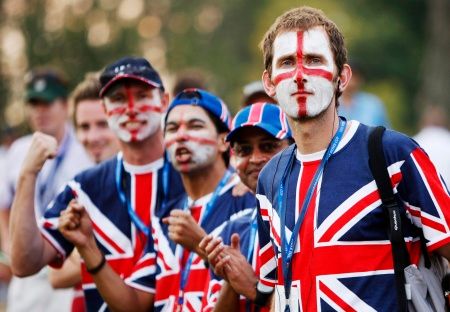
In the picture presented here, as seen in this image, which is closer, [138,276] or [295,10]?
[295,10]

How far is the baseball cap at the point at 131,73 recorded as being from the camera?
809 centimetres

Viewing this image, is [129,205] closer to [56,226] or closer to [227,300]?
[56,226]

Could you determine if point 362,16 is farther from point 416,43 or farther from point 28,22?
point 28,22

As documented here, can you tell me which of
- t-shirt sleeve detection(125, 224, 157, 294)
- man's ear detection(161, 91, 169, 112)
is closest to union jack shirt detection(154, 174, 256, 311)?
t-shirt sleeve detection(125, 224, 157, 294)

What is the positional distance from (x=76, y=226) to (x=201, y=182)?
2.84 feet

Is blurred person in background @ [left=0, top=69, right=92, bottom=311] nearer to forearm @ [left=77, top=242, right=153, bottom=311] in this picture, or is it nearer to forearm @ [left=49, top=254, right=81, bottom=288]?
forearm @ [left=49, top=254, right=81, bottom=288]

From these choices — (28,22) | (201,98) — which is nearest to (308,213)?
(201,98)

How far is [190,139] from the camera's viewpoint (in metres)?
7.70

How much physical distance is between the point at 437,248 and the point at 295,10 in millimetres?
1445

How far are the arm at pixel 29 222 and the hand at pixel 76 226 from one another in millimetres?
276

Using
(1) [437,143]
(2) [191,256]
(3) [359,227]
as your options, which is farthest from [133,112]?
(1) [437,143]

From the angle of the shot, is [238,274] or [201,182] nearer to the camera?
[238,274]

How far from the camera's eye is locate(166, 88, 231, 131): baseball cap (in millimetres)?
7809

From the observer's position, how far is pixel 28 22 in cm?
2766
